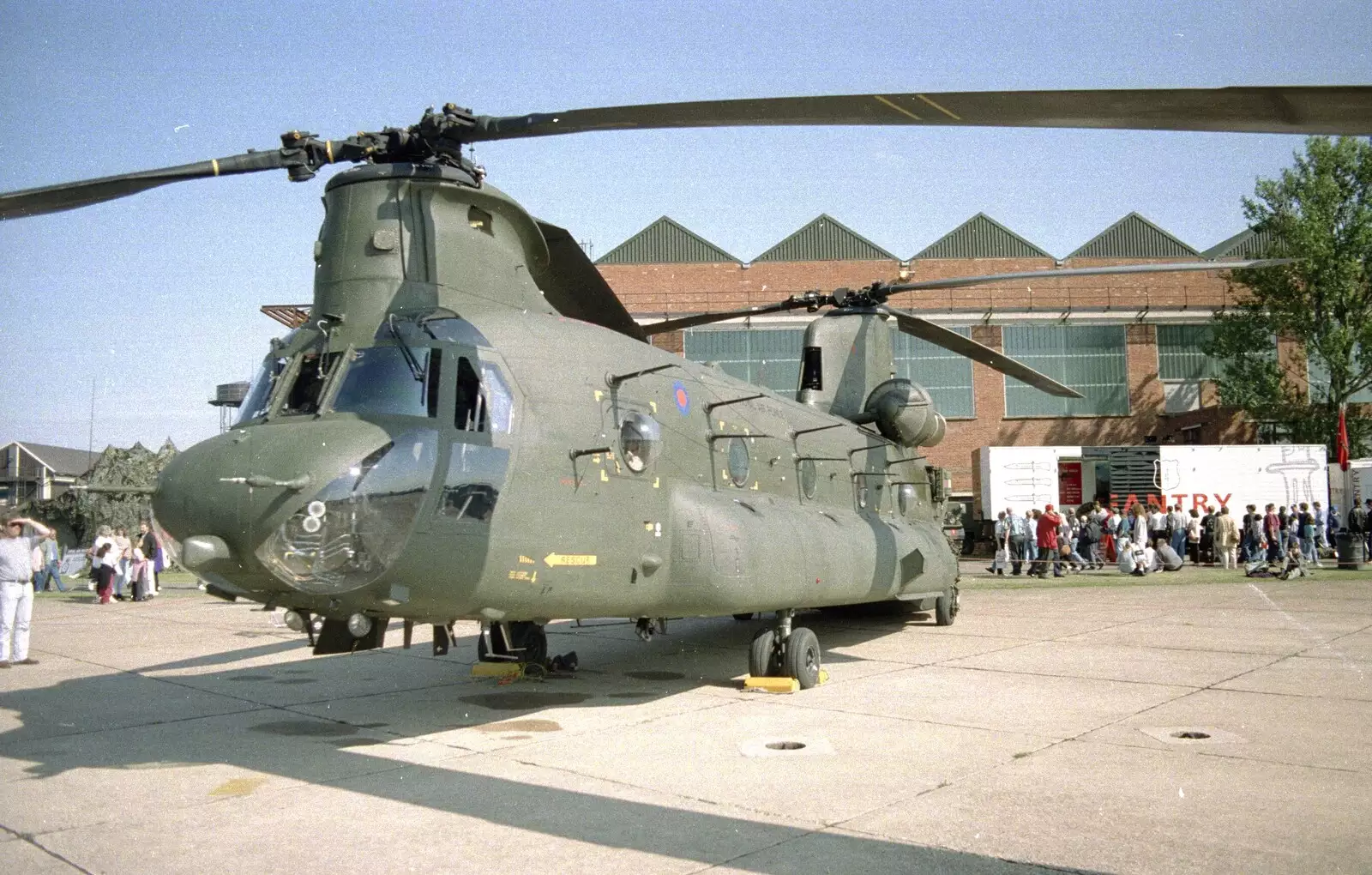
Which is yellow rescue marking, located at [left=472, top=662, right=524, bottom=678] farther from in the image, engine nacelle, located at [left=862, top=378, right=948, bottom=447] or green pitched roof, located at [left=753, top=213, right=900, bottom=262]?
green pitched roof, located at [left=753, top=213, right=900, bottom=262]

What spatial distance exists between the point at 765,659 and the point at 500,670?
2706 millimetres

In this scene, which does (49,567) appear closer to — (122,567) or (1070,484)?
(122,567)

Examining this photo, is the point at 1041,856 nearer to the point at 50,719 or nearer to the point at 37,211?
the point at 37,211

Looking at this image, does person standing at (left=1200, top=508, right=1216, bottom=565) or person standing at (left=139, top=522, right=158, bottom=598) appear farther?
person standing at (left=1200, top=508, right=1216, bottom=565)

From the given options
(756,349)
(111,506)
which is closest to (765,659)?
(111,506)

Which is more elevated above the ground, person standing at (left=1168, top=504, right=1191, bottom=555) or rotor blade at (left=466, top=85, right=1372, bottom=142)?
rotor blade at (left=466, top=85, right=1372, bottom=142)

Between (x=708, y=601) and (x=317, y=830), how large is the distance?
4108 mm

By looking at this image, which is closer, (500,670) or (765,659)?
(765,659)

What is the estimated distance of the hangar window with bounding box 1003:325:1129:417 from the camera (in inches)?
1773

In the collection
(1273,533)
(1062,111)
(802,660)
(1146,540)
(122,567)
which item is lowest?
(802,660)

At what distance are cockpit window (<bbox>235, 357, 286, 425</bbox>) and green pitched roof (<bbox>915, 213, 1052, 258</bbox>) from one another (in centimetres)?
4322

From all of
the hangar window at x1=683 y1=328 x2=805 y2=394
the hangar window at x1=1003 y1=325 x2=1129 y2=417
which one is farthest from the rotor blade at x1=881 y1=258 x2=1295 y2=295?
the hangar window at x1=1003 y1=325 x2=1129 y2=417

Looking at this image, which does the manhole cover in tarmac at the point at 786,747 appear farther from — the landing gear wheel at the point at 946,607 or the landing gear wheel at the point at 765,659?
the landing gear wheel at the point at 946,607

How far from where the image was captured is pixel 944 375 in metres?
44.9
